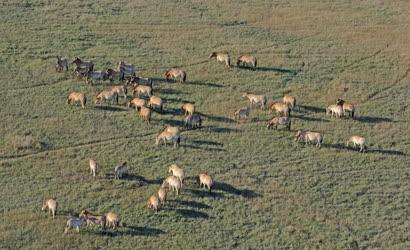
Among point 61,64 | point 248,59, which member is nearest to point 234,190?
point 248,59

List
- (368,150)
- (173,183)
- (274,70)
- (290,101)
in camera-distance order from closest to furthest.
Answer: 1. (173,183)
2. (368,150)
3. (290,101)
4. (274,70)

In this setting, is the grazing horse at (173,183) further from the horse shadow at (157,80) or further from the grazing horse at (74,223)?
the horse shadow at (157,80)

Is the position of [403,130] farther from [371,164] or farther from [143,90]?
[143,90]

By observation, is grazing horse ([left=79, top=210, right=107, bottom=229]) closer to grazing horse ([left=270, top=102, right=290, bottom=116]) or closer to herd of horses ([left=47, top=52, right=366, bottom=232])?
herd of horses ([left=47, top=52, right=366, bottom=232])

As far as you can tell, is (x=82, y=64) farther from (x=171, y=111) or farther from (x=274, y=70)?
(x=274, y=70)

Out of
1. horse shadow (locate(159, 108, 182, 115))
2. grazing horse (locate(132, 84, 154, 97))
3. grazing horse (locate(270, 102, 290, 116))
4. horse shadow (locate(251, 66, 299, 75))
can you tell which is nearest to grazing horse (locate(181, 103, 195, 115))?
horse shadow (locate(159, 108, 182, 115))

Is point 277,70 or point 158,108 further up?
point 277,70

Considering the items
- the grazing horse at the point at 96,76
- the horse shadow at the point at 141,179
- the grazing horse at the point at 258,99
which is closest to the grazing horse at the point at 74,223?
the horse shadow at the point at 141,179

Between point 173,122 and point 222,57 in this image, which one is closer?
point 173,122
